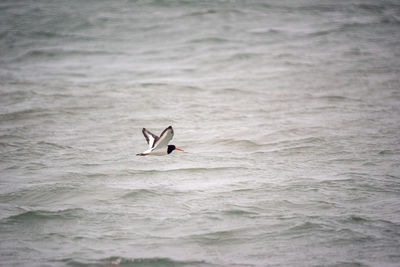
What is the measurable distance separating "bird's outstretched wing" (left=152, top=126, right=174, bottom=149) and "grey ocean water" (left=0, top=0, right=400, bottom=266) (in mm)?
915

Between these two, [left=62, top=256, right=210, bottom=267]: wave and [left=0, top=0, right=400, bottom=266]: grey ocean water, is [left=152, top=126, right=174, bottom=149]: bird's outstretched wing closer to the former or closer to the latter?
[left=0, top=0, right=400, bottom=266]: grey ocean water

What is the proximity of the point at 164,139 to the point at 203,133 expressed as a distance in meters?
4.08

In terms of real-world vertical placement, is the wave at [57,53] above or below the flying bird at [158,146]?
above

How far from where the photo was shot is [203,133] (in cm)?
1167

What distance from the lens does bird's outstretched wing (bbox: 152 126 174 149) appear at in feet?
23.9

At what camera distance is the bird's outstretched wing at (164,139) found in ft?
23.9

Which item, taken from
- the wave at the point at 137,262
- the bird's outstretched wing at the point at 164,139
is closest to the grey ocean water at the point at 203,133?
the wave at the point at 137,262

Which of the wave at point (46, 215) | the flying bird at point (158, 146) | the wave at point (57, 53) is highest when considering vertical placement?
the wave at point (57, 53)

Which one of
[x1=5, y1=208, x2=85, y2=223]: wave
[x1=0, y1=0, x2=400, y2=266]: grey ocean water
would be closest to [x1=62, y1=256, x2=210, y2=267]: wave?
[x1=0, y1=0, x2=400, y2=266]: grey ocean water

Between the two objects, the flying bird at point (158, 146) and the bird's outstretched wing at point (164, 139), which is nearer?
the bird's outstretched wing at point (164, 139)

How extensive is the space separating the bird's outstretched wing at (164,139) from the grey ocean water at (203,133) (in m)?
0.91

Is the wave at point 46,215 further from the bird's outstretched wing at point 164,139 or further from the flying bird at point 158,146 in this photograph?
the bird's outstretched wing at point 164,139

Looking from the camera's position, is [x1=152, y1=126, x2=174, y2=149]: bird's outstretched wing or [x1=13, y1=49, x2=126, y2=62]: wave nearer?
[x1=152, y1=126, x2=174, y2=149]: bird's outstretched wing

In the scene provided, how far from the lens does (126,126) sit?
1196cm
